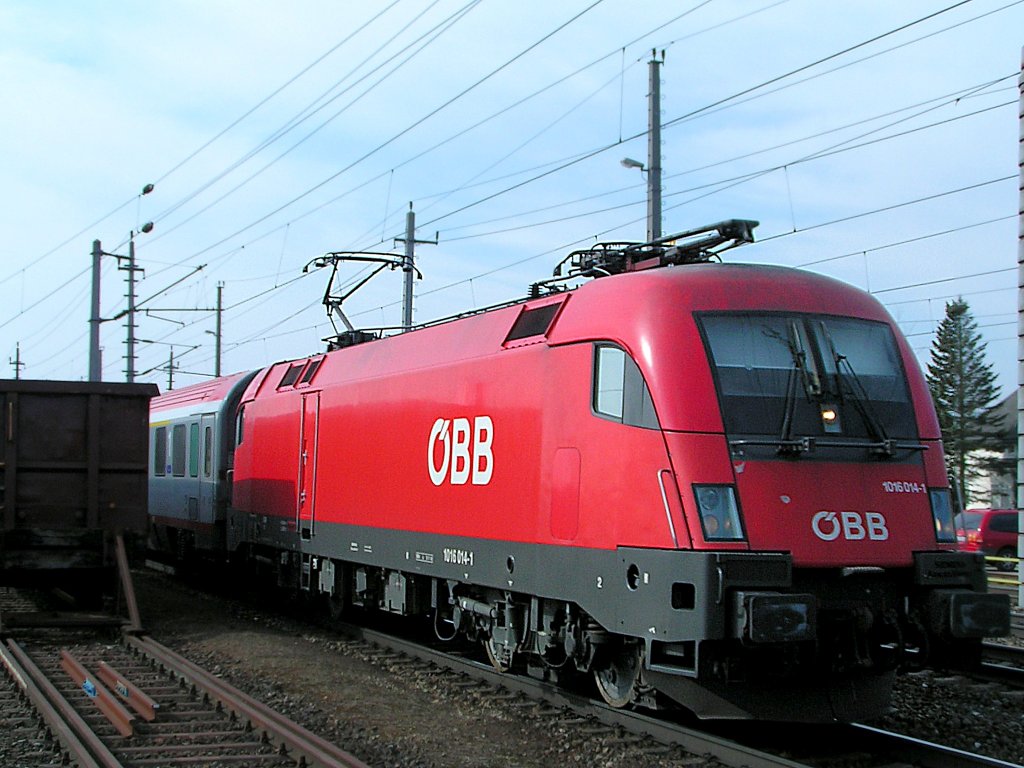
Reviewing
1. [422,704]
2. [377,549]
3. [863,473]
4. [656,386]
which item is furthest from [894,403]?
[377,549]

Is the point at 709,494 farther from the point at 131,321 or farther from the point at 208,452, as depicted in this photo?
the point at 131,321

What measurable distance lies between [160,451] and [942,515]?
55.1ft

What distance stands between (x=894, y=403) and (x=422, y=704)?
4.38 metres

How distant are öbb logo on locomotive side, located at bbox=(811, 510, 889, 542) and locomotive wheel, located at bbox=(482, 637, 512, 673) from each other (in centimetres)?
336

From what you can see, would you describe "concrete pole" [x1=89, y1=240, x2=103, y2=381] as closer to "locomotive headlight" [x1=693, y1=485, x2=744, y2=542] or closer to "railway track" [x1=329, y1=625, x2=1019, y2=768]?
"railway track" [x1=329, y1=625, x2=1019, y2=768]

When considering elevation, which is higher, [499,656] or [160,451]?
[160,451]

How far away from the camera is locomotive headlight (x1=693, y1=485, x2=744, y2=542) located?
734 cm

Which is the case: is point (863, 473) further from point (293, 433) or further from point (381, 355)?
point (293, 433)

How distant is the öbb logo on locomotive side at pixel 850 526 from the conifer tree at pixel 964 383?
48493 mm

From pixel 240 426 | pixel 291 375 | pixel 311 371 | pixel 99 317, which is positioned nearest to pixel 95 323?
pixel 99 317

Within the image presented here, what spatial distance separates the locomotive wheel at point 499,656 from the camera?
396 inches

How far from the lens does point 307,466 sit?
1424cm

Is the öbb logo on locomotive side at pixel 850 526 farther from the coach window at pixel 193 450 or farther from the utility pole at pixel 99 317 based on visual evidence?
the utility pole at pixel 99 317

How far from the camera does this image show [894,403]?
820cm
